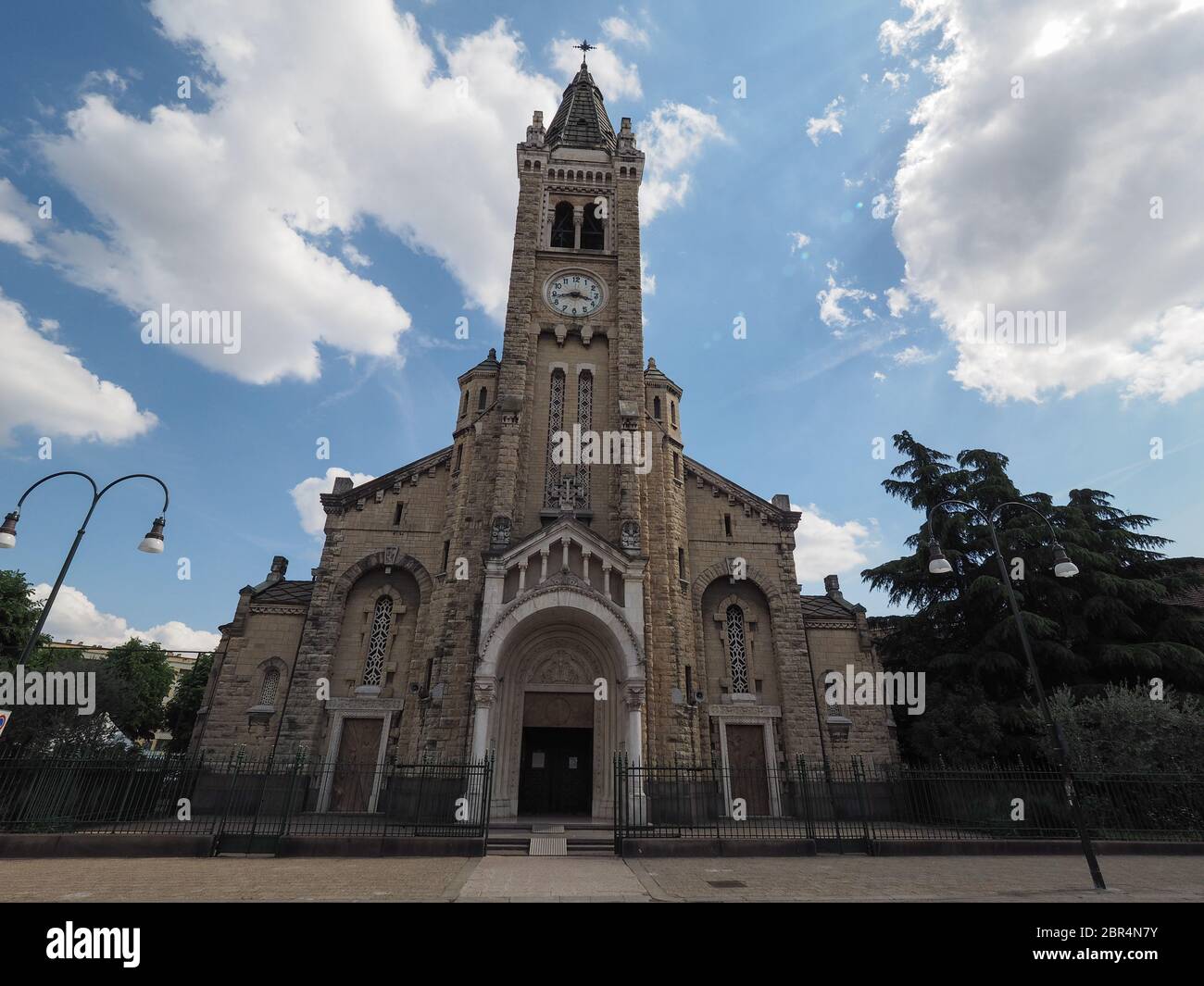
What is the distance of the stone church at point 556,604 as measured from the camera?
1905cm

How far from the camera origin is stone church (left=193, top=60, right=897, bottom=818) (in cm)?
1905

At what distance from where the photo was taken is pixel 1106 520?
25031 mm

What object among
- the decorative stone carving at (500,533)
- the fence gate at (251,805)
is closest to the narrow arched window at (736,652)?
the decorative stone carving at (500,533)

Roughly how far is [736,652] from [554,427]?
11.6 meters

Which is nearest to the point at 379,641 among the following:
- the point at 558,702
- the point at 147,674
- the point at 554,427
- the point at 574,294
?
the point at 558,702

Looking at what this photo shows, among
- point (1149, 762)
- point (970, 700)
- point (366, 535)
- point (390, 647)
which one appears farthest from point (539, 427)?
point (1149, 762)

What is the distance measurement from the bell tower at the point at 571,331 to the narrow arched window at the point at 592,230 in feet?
0.16

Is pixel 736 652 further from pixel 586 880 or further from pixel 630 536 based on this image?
pixel 586 880

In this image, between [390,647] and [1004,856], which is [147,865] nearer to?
[390,647]

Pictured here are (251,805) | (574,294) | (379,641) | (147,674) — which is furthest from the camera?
(147,674)

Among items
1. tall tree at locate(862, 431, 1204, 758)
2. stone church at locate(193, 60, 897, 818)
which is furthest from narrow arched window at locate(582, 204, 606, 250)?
tall tree at locate(862, 431, 1204, 758)

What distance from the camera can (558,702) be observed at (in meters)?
19.9

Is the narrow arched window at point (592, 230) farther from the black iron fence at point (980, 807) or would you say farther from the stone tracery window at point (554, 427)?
the black iron fence at point (980, 807)

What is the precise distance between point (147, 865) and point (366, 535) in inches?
549
